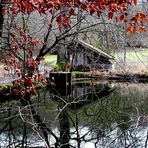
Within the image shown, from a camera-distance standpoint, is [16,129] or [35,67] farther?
[16,129]

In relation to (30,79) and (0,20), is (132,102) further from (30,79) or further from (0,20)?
(0,20)

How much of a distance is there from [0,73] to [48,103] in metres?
5.15

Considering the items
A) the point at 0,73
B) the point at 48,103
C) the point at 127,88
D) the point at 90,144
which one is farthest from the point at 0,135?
the point at 127,88

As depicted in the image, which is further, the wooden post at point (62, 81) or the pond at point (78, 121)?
the wooden post at point (62, 81)

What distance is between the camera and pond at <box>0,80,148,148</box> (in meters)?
8.26

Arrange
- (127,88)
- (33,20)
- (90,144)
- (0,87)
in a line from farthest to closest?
(127,88), (0,87), (33,20), (90,144)

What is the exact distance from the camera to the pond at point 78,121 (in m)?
8.26

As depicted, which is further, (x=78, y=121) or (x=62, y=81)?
(x=62, y=81)

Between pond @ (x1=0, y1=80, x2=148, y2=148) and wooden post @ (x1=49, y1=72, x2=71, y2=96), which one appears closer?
pond @ (x1=0, y1=80, x2=148, y2=148)

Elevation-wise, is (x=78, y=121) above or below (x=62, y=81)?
below

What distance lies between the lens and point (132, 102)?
16.7m

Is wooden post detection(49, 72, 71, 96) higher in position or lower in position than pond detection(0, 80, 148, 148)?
higher

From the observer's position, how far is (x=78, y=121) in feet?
40.8

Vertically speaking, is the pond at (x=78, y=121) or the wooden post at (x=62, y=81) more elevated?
the wooden post at (x=62, y=81)
